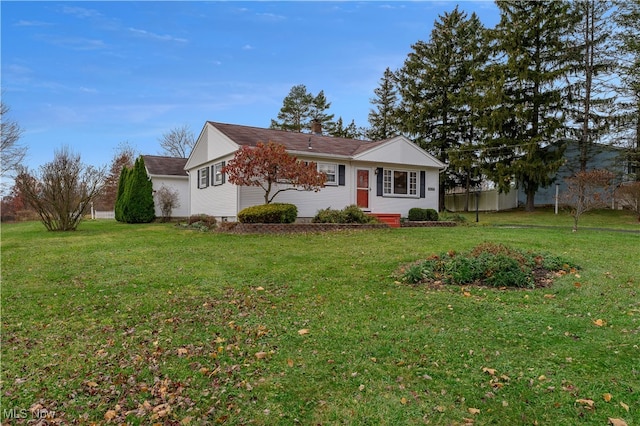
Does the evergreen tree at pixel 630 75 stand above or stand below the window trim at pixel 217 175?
above

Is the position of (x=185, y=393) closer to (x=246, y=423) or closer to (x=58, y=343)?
(x=246, y=423)

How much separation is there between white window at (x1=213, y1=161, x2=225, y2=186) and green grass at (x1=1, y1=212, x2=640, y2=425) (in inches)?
381

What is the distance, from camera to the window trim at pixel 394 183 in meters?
17.2

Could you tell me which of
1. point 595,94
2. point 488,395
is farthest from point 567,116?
point 488,395

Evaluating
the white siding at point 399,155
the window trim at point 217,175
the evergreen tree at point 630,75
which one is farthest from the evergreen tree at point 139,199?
the evergreen tree at point 630,75

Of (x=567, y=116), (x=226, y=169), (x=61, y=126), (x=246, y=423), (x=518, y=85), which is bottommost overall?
(x=246, y=423)

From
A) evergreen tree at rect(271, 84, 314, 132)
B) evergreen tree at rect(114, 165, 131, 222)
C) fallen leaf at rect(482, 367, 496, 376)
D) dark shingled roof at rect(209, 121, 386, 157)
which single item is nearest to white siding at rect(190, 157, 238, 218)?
dark shingled roof at rect(209, 121, 386, 157)

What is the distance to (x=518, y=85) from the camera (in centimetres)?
2322

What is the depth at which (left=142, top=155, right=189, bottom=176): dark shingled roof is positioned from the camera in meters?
23.6

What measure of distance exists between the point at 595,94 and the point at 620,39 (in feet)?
9.80

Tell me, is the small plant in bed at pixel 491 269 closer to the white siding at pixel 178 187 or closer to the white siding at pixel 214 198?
the white siding at pixel 214 198

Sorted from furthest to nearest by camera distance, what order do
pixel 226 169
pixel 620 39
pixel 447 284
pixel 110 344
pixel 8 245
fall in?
pixel 620 39, pixel 226 169, pixel 8 245, pixel 447 284, pixel 110 344

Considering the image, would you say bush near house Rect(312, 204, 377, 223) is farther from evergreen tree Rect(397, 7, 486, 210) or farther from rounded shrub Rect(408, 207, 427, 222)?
evergreen tree Rect(397, 7, 486, 210)

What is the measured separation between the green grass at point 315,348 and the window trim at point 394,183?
35.6 ft
